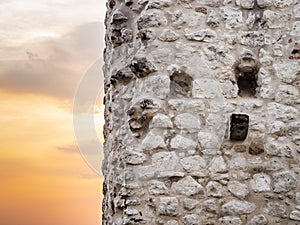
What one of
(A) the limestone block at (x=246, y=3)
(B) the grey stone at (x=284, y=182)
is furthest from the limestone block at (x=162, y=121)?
(A) the limestone block at (x=246, y=3)

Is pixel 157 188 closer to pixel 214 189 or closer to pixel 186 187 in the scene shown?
pixel 186 187

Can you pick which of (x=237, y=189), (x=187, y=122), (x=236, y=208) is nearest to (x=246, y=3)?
(x=187, y=122)

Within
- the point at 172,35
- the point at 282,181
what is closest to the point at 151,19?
the point at 172,35

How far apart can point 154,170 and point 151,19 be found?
1.05 m

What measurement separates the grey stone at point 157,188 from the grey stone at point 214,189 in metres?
0.29

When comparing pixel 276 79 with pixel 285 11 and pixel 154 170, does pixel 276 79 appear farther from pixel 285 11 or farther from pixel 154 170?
pixel 154 170

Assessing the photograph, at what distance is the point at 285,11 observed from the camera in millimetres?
4516

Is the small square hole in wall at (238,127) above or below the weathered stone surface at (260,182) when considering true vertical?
above

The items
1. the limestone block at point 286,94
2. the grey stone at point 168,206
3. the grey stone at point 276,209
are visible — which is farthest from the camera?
the limestone block at point 286,94

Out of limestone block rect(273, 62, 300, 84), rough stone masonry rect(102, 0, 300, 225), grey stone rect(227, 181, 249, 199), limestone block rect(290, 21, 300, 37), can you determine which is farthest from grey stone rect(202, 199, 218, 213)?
limestone block rect(290, 21, 300, 37)

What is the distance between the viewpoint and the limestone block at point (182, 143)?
14.0 feet

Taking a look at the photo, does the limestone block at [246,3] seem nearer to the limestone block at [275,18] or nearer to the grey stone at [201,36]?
the limestone block at [275,18]

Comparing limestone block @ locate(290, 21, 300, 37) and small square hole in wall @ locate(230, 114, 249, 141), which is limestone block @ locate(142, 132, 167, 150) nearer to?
small square hole in wall @ locate(230, 114, 249, 141)

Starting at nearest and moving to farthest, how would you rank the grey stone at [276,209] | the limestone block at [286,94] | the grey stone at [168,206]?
the grey stone at [168,206]
the grey stone at [276,209]
the limestone block at [286,94]
